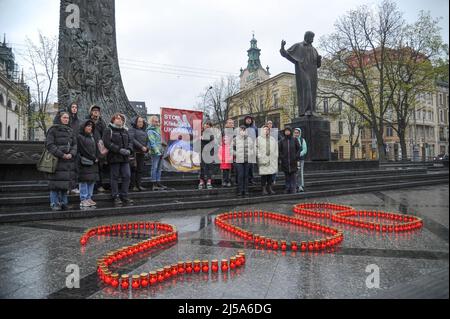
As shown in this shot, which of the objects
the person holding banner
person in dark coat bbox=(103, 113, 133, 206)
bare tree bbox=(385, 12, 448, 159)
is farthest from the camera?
bare tree bbox=(385, 12, 448, 159)

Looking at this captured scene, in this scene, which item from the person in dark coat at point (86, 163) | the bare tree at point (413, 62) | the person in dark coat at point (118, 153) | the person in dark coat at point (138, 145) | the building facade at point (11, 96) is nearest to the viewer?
the person in dark coat at point (86, 163)

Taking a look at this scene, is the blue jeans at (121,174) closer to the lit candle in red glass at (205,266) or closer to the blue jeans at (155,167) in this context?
the blue jeans at (155,167)

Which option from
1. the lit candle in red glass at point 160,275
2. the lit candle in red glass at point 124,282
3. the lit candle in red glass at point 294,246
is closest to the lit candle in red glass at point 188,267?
the lit candle in red glass at point 160,275

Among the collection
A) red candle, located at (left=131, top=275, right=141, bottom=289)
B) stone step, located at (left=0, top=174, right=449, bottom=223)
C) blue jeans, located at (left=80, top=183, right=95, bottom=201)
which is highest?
blue jeans, located at (left=80, top=183, right=95, bottom=201)

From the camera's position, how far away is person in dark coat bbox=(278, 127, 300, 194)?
909 cm

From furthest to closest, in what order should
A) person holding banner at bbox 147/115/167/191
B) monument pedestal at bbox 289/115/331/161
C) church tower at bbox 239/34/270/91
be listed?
church tower at bbox 239/34/270/91, monument pedestal at bbox 289/115/331/161, person holding banner at bbox 147/115/167/191

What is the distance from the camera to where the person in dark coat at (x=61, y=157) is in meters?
6.43

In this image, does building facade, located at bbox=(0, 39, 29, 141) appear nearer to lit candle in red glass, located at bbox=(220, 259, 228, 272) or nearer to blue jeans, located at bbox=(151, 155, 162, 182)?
blue jeans, located at bbox=(151, 155, 162, 182)

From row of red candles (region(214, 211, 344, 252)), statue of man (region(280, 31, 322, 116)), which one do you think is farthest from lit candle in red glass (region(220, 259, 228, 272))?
statue of man (region(280, 31, 322, 116))

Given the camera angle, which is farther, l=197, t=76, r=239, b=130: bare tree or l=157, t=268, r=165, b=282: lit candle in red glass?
l=197, t=76, r=239, b=130: bare tree

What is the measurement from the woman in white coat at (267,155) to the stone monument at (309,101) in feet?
17.4

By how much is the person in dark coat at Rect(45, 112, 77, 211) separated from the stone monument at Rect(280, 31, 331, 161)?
9.98 m

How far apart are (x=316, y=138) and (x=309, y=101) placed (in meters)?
1.73
